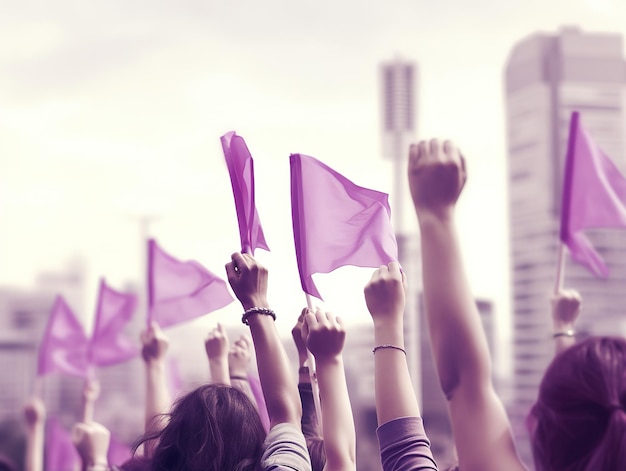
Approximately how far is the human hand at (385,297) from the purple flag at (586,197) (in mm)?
2951

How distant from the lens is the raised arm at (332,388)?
2.69m

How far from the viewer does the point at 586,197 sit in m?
5.46

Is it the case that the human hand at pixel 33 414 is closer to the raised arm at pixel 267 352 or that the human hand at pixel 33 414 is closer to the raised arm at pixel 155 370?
the raised arm at pixel 155 370

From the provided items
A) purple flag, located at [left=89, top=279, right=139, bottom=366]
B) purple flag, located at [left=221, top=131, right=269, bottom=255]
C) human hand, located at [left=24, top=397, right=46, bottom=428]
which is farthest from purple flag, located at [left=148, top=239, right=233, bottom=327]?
purple flag, located at [left=221, top=131, right=269, bottom=255]

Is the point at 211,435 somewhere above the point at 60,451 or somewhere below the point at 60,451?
above

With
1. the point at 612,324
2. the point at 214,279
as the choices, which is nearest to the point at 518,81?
the point at 612,324

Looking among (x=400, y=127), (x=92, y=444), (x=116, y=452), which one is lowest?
(x=116, y=452)

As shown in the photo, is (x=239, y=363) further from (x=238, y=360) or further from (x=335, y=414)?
(x=335, y=414)

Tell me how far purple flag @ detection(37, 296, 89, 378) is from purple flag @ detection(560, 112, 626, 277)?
467 cm

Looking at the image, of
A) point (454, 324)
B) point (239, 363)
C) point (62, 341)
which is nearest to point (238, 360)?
point (239, 363)

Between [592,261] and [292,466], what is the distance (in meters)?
3.14

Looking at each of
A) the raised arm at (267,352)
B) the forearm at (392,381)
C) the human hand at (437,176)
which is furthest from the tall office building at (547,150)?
the human hand at (437,176)

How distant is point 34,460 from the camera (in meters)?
6.13

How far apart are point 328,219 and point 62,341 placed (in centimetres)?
549
